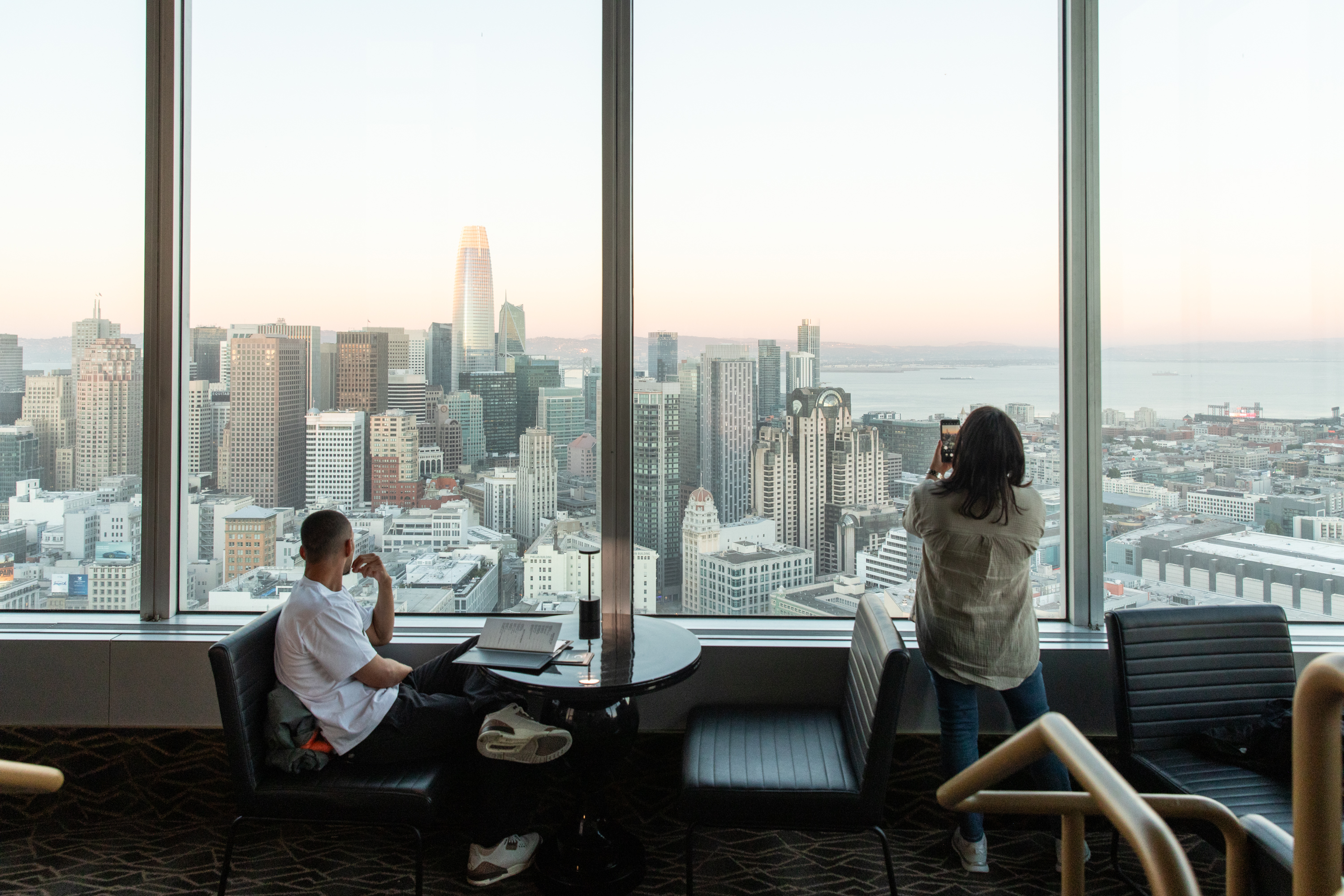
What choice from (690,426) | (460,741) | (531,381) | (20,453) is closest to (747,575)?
(690,426)

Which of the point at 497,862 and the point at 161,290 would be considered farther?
the point at 161,290

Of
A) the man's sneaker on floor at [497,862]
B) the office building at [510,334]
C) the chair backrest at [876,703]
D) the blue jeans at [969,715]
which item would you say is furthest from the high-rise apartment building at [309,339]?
the blue jeans at [969,715]

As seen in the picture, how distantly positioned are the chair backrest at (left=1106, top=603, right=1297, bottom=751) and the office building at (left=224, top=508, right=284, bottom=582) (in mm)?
3059

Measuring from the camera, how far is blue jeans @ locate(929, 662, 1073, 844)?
2.61 metres

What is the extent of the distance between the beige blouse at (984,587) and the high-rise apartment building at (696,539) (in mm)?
906

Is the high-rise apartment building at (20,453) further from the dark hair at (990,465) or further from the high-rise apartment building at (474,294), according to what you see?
the dark hair at (990,465)

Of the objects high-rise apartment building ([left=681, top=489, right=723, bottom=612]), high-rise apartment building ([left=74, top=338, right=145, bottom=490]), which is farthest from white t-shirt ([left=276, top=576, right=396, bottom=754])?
high-rise apartment building ([left=74, top=338, right=145, bottom=490])

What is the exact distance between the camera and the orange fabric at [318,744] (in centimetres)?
239

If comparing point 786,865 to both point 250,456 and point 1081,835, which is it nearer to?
point 1081,835

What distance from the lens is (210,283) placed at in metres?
3.28

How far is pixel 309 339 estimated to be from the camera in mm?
3268

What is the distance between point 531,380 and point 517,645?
3.58 ft

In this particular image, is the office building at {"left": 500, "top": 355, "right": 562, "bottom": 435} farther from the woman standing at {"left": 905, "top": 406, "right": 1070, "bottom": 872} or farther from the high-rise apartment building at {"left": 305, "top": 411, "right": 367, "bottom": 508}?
the woman standing at {"left": 905, "top": 406, "right": 1070, "bottom": 872}

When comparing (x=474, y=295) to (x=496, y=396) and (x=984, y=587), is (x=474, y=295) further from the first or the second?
(x=984, y=587)
